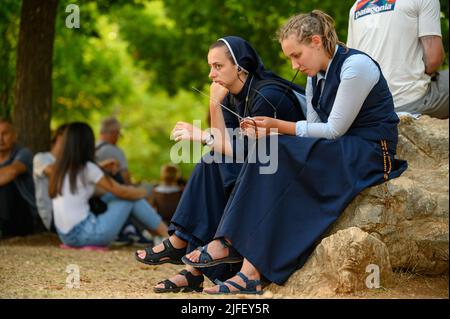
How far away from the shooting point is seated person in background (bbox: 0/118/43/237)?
9422 mm

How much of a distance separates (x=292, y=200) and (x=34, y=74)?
5.83 m


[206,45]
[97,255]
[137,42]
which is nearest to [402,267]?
[97,255]

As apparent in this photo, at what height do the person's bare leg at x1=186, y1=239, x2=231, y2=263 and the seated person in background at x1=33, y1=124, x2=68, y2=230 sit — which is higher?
the person's bare leg at x1=186, y1=239, x2=231, y2=263

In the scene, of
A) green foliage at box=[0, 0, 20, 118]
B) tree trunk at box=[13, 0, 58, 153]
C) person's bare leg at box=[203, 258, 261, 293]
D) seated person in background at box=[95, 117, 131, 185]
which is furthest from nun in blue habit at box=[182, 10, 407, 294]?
green foliage at box=[0, 0, 20, 118]

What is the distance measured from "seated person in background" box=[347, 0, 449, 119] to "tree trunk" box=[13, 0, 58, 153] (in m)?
4.66

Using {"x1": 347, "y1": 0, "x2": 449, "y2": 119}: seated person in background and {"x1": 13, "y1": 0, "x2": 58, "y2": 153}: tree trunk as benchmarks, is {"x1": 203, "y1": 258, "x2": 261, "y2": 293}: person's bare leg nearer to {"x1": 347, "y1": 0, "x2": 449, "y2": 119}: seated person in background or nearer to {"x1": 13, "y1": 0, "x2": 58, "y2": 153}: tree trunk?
{"x1": 347, "y1": 0, "x2": 449, "y2": 119}: seated person in background

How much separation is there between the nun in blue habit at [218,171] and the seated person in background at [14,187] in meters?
4.48

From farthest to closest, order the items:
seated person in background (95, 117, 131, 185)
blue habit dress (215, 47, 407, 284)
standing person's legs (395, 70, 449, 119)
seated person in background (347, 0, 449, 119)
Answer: seated person in background (95, 117, 131, 185), standing person's legs (395, 70, 449, 119), seated person in background (347, 0, 449, 119), blue habit dress (215, 47, 407, 284)

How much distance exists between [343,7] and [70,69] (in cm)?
666

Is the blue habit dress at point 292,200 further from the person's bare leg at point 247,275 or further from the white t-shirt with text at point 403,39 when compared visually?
the white t-shirt with text at point 403,39

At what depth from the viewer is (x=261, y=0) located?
12.1 m

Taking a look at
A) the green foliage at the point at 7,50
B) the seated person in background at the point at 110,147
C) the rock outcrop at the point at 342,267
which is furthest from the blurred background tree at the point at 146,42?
the rock outcrop at the point at 342,267

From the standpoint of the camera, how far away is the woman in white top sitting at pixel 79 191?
8.49 m

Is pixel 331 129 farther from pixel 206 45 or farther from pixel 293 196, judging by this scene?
pixel 206 45
